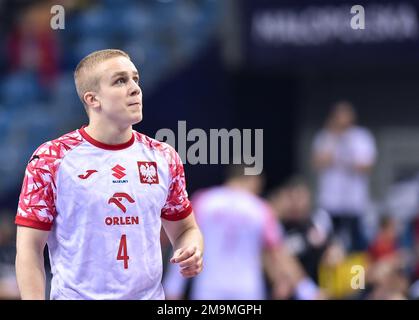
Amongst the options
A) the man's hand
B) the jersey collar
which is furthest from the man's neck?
the man's hand

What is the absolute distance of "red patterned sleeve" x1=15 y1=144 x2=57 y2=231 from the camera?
4.70 metres

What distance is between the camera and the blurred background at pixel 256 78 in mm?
12805

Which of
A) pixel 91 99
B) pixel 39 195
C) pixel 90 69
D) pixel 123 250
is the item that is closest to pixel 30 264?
pixel 39 195

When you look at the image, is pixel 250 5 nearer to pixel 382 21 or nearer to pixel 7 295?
pixel 382 21

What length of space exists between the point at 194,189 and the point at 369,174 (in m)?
3.57

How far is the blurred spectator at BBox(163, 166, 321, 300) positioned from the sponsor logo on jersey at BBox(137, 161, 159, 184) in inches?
182

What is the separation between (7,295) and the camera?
9492 mm

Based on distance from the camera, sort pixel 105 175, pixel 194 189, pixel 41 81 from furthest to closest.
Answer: pixel 41 81 < pixel 194 189 < pixel 105 175

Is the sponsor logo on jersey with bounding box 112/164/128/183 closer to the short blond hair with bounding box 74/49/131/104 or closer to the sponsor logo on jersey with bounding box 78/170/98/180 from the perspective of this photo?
the sponsor logo on jersey with bounding box 78/170/98/180

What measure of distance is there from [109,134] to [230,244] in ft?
17.4

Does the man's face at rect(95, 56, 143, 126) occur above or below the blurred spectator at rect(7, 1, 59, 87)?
below

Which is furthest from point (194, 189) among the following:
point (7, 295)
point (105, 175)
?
point (105, 175)

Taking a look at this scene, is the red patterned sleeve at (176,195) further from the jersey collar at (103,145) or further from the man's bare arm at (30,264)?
the man's bare arm at (30,264)

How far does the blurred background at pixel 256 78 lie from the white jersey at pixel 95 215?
270 inches
